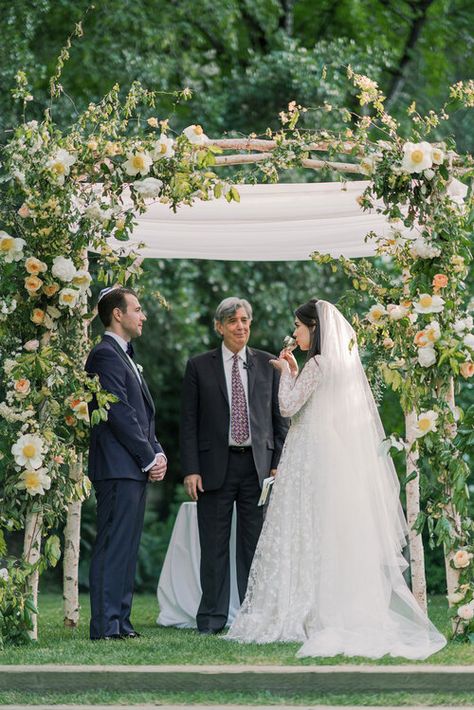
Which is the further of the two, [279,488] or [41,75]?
[41,75]

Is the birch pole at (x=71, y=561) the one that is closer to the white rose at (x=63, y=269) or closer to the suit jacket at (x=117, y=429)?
the suit jacket at (x=117, y=429)

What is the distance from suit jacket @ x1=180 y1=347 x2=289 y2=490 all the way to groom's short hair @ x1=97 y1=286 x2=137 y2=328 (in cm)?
81

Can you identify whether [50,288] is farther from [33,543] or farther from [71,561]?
[71,561]

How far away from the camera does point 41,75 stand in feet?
40.5

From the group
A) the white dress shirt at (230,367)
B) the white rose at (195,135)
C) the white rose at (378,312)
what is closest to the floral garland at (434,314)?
the white rose at (378,312)

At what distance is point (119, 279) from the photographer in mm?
7051

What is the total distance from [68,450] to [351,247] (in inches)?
94.0

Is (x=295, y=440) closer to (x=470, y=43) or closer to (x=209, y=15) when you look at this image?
(x=209, y=15)

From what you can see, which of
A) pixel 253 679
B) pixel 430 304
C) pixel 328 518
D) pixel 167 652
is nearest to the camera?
pixel 253 679

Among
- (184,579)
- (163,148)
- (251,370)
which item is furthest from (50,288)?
(184,579)

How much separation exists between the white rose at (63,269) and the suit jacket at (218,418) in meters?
1.40

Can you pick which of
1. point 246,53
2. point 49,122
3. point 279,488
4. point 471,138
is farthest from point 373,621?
point 246,53

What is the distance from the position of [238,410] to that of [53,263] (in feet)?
5.24

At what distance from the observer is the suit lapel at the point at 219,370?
315 inches
